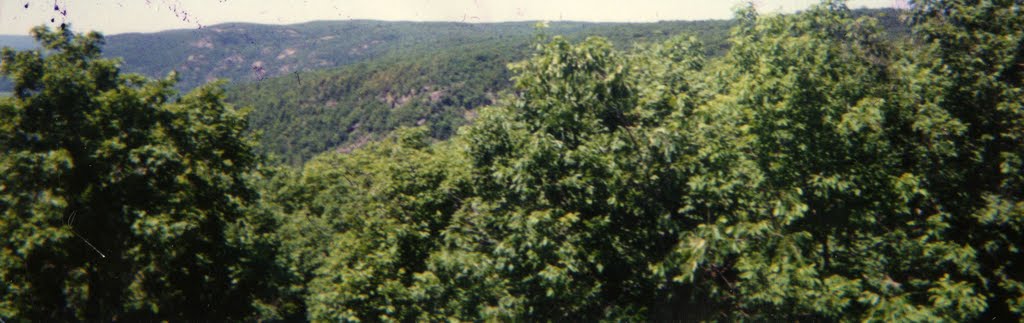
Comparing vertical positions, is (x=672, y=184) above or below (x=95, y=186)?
above

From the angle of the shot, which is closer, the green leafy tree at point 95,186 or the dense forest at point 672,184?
the dense forest at point 672,184

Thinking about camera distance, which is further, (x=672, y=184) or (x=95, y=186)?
(x=95, y=186)

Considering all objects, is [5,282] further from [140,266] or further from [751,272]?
[751,272]

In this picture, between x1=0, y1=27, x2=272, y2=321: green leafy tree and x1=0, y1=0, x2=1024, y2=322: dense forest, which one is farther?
x1=0, y1=27, x2=272, y2=321: green leafy tree

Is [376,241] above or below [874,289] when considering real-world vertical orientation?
below

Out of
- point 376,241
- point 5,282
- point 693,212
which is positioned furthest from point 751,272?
point 5,282
